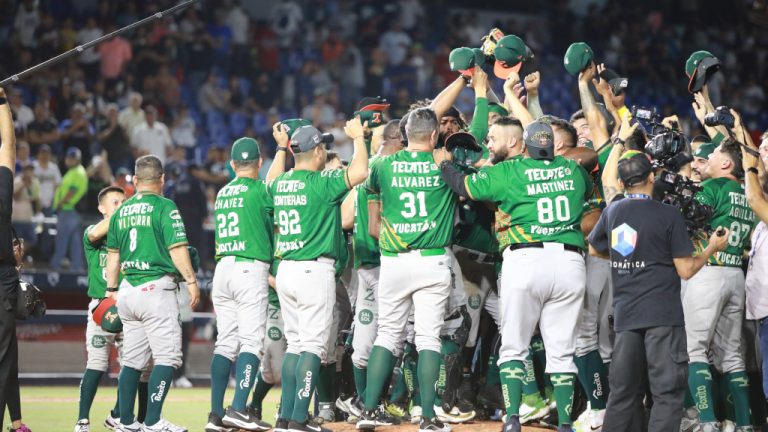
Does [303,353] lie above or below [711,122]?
below

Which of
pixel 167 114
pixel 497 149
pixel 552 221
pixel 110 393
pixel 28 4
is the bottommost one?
pixel 110 393

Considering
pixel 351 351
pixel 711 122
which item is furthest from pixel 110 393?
pixel 711 122

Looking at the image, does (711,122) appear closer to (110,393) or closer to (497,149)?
(497,149)

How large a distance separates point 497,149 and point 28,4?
13.7 m

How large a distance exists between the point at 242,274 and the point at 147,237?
0.87 meters

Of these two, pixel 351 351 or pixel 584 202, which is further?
pixel 351 351

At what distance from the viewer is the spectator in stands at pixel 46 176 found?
55.8ft

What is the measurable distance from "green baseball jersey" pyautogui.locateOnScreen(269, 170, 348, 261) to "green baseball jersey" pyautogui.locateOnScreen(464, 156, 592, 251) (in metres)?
1.22

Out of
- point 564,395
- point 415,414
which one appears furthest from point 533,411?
point 415,414

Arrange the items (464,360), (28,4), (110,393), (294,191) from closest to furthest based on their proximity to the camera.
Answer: (294,191) < (464,360) < (110,393) < (28,4)

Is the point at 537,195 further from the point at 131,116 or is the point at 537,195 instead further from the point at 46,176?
the point at 131,116

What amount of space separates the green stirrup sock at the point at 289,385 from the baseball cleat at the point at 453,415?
48.1 inches

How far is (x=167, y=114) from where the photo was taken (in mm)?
19797

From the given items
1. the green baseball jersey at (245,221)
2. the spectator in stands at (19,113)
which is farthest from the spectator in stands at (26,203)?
the green baseball jersey at (245,221)
